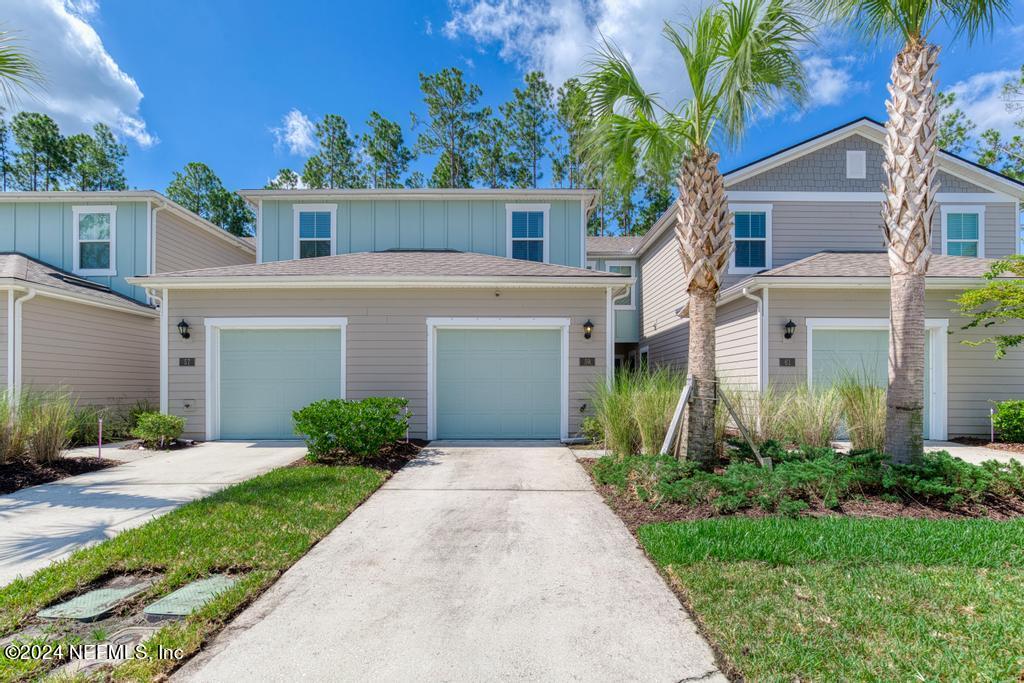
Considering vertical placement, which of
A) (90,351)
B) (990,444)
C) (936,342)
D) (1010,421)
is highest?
(936,342)

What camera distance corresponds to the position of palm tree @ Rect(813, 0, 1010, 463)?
201 inches

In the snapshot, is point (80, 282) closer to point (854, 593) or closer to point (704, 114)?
point (704, 114)

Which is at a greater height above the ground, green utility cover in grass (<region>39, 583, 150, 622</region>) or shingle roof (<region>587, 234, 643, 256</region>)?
shingle roof (<region>587, 234, 643, 256</region>)

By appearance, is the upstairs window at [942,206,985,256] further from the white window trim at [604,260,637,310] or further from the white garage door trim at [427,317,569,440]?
the white garage door trim at [427,317,569,440]

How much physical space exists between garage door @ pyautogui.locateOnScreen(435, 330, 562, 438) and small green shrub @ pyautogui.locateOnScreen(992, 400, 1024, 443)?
761 cm

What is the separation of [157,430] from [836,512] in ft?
31.5

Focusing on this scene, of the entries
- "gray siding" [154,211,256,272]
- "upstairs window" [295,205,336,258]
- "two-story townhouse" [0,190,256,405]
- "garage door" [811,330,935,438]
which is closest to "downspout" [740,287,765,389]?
"garage door" [811,330,935,438]

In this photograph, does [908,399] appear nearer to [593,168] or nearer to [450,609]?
[593,168]

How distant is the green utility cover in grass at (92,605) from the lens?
8.64ft

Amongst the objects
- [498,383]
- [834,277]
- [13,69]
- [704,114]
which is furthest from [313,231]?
[834,277]

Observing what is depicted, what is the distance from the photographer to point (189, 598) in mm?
2805

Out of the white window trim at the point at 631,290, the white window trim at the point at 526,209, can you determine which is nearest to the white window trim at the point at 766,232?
the white window trim at the point at 526,209

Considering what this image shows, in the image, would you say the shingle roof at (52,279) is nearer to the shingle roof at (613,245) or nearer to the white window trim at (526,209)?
the white window trim at (526,209)

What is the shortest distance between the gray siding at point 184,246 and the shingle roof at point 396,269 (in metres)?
3.72
